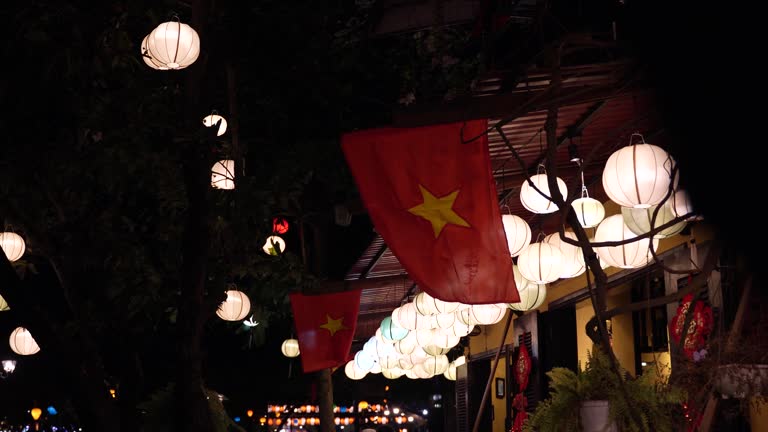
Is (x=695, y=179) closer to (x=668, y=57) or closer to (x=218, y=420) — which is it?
(x=668, y=57)

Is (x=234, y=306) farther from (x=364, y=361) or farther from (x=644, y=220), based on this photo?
(x=644, y=220)

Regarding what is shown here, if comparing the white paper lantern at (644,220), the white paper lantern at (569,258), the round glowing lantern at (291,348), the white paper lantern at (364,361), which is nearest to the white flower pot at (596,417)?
the white paper lantern at (644,220)

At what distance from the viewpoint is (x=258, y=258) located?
34.1 ft

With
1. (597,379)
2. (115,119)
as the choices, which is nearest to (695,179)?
(597,379)

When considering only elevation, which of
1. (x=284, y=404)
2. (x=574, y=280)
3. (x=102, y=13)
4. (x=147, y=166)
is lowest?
(x=284, y=404)

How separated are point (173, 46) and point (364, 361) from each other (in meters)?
12.9

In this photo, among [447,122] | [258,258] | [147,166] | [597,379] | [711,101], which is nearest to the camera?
[711,101]

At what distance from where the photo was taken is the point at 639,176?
6254mm

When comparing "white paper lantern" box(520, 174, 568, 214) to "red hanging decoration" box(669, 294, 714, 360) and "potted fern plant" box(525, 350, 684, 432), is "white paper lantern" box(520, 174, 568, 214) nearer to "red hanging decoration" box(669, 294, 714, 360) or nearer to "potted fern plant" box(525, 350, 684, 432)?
"red hanging decoration" box(669, 294, 714, 360)

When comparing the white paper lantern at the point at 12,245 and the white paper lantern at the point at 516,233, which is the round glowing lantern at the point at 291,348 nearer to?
the white paper lantern at the point at 12,245

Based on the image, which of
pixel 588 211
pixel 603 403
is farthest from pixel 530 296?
pixel 603 403

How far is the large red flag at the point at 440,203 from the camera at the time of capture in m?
6.32

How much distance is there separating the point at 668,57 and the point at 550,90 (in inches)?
147

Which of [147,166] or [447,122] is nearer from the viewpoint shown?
[447,122]
